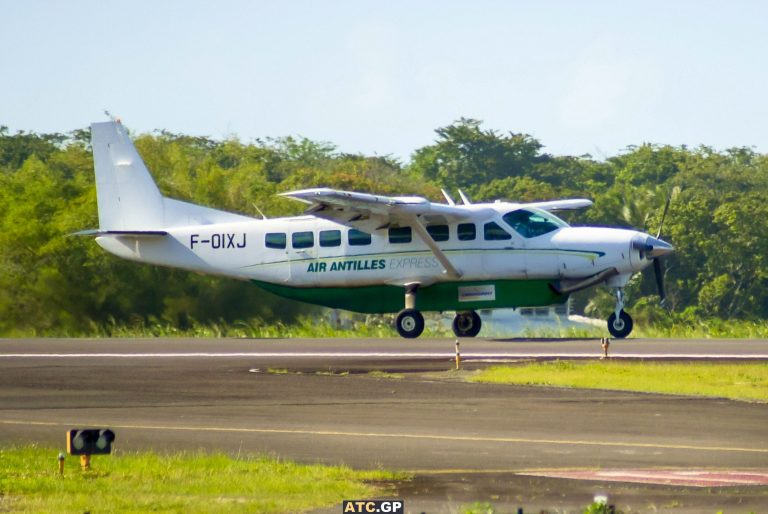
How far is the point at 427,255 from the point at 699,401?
13505 millimetres

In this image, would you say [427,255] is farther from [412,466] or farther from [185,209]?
[412,466]

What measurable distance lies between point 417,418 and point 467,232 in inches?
565

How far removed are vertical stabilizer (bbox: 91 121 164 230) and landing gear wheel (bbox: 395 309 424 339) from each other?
683cm

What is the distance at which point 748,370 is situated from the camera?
2184 cm

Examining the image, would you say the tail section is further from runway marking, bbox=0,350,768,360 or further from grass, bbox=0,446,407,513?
grass, bbox=0,446,407,513


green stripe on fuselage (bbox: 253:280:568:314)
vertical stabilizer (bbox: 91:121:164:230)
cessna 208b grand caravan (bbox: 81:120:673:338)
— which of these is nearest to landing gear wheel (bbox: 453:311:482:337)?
cessna 208b grand caravan (bbox: 81:120:673:338)

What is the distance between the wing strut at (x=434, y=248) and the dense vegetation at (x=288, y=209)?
23.9 feet

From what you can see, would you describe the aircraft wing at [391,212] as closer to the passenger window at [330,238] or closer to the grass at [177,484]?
the passenger window at [330,238]

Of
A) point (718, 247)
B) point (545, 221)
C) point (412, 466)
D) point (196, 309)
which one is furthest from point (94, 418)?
point (718, 247)

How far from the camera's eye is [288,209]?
49062 mm

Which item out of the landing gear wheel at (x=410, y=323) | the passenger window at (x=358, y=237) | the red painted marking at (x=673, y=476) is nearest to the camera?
the red painted marking at (x=673, y=476)

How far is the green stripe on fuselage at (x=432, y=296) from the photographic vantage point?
3105 cm

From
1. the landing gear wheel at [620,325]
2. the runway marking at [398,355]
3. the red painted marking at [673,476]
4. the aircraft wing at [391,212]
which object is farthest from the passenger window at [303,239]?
the red painted marking at [673,476]

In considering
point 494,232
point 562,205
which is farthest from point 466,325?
point 562,205
